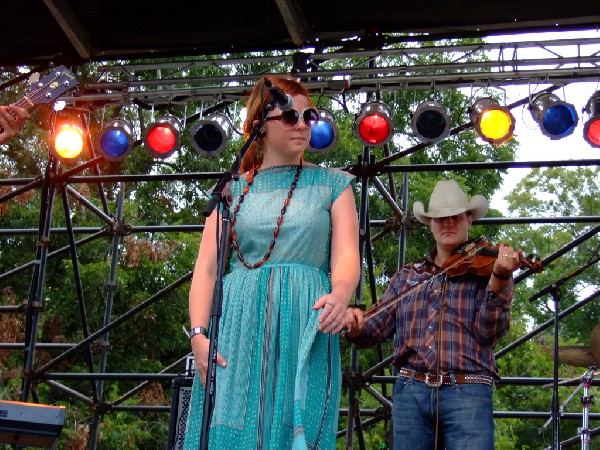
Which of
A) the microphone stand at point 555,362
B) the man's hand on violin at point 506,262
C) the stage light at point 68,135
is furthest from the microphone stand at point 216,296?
the stage light at point 68,135

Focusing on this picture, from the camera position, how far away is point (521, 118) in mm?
5766

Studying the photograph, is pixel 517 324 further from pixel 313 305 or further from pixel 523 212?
pixel 313 305

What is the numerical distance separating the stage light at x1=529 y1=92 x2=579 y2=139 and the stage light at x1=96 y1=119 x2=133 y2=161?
252cm

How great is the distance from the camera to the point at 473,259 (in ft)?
13.7

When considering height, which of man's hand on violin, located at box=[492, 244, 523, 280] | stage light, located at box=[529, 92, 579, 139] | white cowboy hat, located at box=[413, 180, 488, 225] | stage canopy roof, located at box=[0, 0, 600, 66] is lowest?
man's hand on violin, located at box=[492, 244, 523, 280]

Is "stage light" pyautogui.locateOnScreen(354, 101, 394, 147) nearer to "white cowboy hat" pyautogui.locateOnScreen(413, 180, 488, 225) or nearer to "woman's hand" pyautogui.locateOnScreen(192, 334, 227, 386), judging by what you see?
"white cowboy hat" pyautogui.locateOnScreen(413, 180, 488, 225)

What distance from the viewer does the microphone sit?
9.82 ft

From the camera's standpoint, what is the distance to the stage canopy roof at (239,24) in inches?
227

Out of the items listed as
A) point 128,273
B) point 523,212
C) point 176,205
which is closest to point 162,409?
point 128,273

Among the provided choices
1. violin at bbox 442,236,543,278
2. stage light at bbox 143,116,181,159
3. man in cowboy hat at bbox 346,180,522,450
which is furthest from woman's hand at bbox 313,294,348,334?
stage light at bbox 143,116,181,159

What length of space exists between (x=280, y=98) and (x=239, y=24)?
3.21 metres

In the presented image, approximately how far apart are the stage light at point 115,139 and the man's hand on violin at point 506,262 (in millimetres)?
3032

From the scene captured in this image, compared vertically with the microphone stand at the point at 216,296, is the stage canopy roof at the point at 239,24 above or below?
above

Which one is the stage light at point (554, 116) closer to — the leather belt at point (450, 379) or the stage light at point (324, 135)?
the stage light at point (324, 135)
